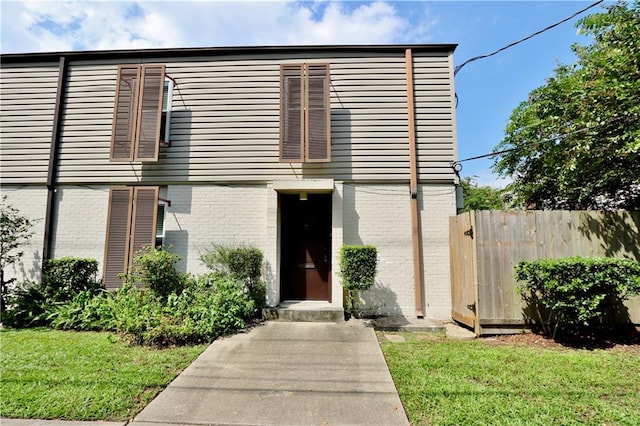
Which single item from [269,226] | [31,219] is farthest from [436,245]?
[31,219]

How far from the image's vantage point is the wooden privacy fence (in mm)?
4734

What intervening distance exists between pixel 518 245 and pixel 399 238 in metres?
1.98

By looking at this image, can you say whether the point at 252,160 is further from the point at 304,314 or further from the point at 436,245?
the point at 436,245

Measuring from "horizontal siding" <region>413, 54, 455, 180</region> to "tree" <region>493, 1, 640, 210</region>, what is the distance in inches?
44.1

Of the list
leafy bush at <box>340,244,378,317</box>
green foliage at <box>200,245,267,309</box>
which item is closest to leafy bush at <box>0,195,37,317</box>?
green foliage at <box>200,245,267,309</box>

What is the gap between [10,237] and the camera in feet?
18.7

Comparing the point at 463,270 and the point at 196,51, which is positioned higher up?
the point at 196,51

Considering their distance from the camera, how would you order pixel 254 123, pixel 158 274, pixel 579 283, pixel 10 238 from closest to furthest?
pixel 579 283
pixel 158 274
pixel 10 238
pixel 254 123

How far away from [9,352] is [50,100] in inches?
219

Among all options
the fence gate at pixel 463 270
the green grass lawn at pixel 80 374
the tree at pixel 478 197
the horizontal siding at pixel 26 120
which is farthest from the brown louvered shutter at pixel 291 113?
the tree at pixel 478 197

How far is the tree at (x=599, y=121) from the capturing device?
4.41 m

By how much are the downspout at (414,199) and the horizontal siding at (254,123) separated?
0.12 m

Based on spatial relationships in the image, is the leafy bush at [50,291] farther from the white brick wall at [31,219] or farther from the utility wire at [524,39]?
the utility wire at [524,39]

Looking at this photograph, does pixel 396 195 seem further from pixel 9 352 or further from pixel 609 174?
pixel 9 352
